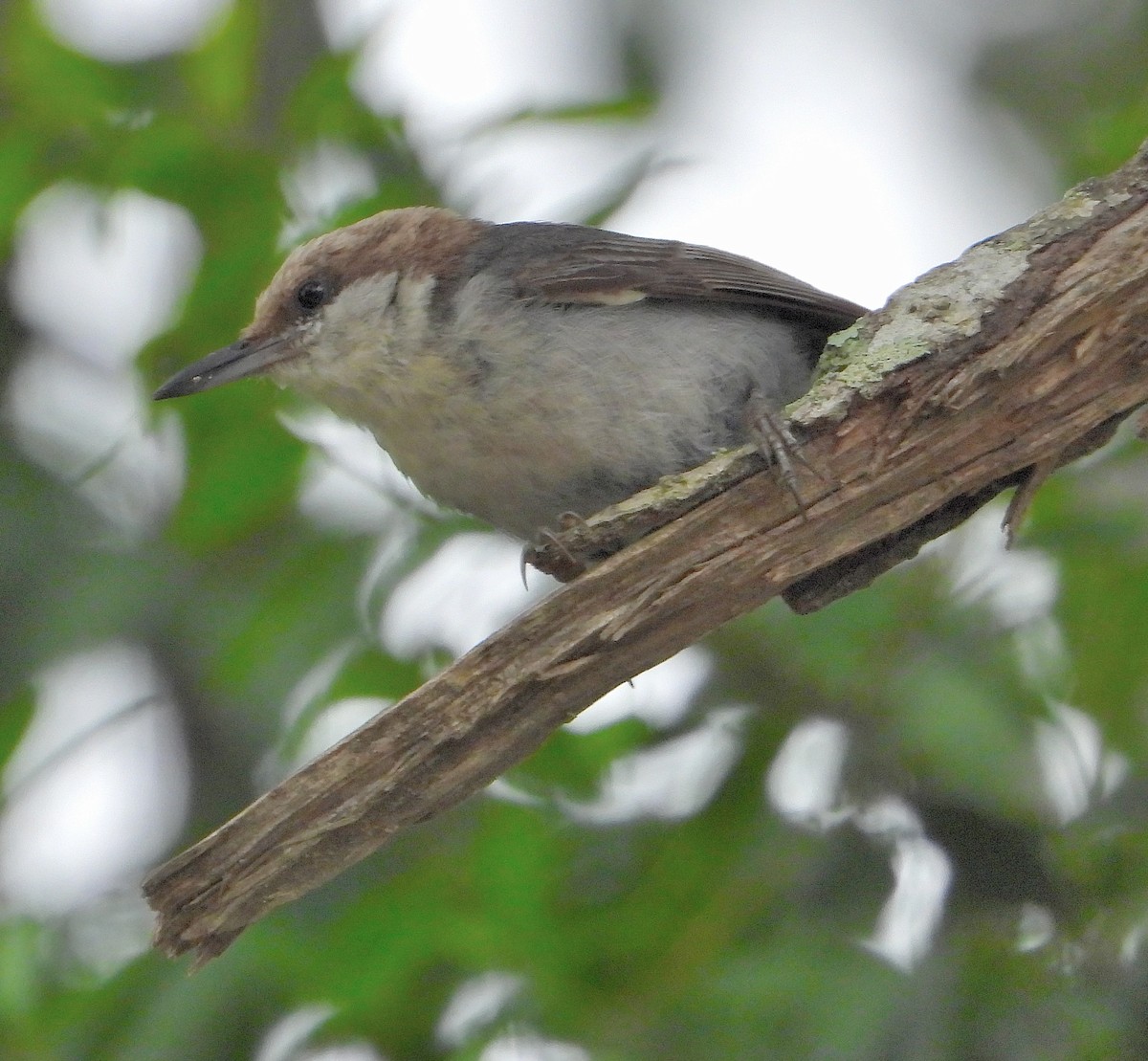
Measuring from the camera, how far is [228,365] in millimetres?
4496

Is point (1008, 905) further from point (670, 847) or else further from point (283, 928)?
point (283, 928)

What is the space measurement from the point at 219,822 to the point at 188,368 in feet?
4.45

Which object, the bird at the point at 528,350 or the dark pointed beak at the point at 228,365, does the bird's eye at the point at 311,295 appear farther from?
the dark pointed beak at the point at 228,365

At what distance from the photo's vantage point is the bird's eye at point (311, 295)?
477 centimetres

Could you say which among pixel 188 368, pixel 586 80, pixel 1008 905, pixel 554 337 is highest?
pixel 586 80

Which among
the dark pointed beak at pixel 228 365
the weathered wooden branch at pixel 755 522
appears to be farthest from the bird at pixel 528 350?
the weathered wooden branch at pixel 755 522

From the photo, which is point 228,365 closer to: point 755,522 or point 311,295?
point 311,295

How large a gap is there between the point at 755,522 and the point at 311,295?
6.11ft

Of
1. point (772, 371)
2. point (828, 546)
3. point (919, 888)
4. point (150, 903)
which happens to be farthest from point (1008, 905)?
point (150, 903)

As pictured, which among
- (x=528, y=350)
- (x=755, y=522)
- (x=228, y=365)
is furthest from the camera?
(x=228, y=365)

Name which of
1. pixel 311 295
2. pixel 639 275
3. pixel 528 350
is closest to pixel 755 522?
pixel 528 350

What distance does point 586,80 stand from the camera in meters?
7.32

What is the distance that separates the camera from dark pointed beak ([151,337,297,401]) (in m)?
4.38

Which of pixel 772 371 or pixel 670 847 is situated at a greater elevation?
pixel 772 371
